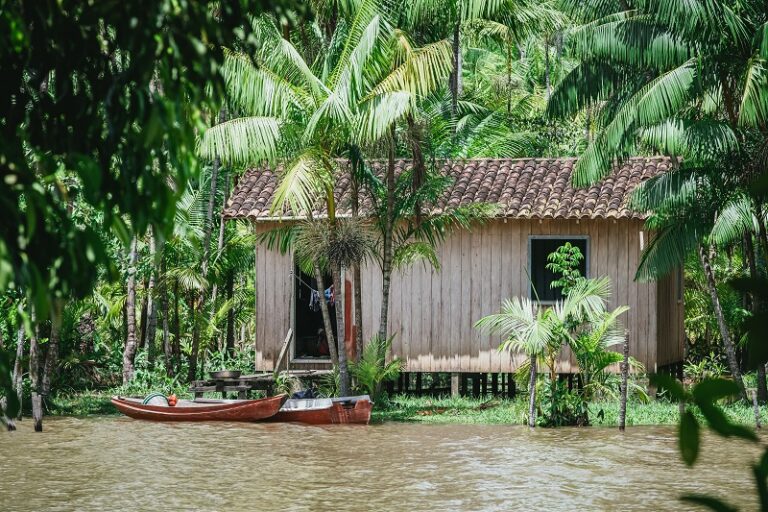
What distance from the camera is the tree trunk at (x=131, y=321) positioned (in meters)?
19.6

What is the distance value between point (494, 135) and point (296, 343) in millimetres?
5683

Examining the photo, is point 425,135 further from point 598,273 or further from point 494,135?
point 494,135

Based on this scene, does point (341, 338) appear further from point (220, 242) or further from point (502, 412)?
point (220, 242)

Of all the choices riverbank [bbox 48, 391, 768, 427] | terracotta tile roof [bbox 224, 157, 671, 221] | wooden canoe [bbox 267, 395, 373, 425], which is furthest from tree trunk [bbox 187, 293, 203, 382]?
wooden canoe [bbox 267, 395, 373, 425]

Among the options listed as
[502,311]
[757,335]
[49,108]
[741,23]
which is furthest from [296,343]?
[757,335]

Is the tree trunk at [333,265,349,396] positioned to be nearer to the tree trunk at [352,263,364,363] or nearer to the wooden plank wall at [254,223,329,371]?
the tree trunk at [352,263,364,363]

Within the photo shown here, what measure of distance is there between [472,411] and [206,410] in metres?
4.10

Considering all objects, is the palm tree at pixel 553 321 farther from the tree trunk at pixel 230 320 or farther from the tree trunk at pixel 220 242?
the tree trunk at pixel 230 320

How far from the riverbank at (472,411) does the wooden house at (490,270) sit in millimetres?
689

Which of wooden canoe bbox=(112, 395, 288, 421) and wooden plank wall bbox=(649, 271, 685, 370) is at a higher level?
wooden plank wall bbox=(649, 271, 685, 370)

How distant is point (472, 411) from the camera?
18.2m

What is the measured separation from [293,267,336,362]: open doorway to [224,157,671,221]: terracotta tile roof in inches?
62.4

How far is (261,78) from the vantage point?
16656 mm

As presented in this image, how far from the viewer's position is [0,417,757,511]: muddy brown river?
458 inches
